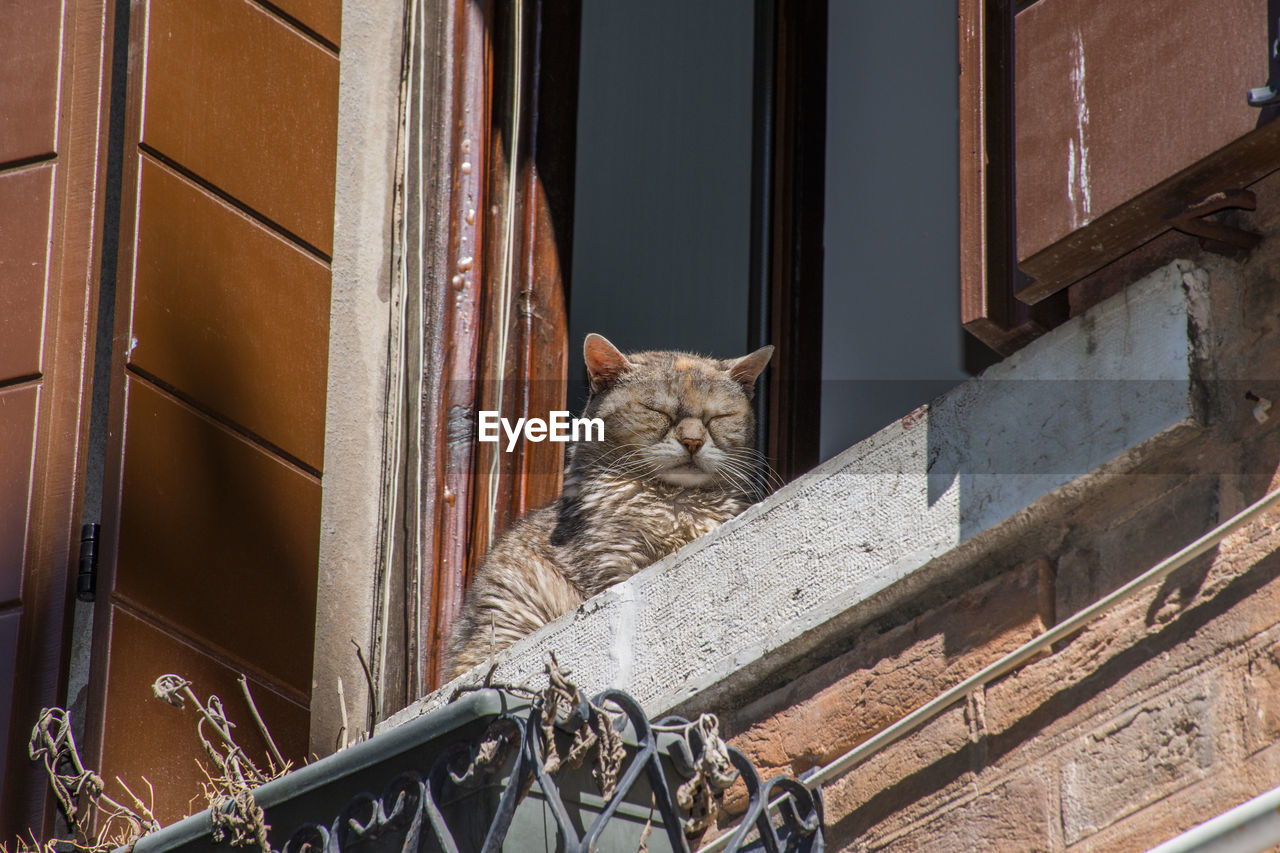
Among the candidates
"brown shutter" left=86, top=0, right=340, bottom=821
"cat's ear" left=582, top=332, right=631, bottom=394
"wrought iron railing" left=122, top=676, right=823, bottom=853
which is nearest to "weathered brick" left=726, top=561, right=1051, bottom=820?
"wrought iron railing" left=122, top=676, right=823, bottom=853

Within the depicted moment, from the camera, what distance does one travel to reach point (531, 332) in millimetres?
3912

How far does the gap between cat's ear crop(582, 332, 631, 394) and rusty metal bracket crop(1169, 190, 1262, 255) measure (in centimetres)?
210

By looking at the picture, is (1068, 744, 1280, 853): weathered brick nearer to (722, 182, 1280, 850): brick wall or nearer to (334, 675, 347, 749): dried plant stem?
(722, 182, 1280, 850): brick wall

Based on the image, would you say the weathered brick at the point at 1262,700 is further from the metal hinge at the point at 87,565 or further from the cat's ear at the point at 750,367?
the metal hinge at the point at 87,565

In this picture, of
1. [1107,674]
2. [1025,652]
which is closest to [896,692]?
[1025,652]

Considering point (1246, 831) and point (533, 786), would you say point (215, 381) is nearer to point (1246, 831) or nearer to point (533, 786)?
point (533, 786)

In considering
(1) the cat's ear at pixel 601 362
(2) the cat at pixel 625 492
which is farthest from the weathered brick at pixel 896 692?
(1) the cat's ear at pixel 601 362

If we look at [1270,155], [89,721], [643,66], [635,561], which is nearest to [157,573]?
[89,721]

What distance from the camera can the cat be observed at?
3.57 metres

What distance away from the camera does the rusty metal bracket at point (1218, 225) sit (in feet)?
6.82

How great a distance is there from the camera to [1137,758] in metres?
1.96

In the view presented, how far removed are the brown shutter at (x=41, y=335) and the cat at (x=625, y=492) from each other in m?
0.85

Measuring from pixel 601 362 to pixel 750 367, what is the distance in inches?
16.0

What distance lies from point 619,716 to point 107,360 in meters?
1.73
